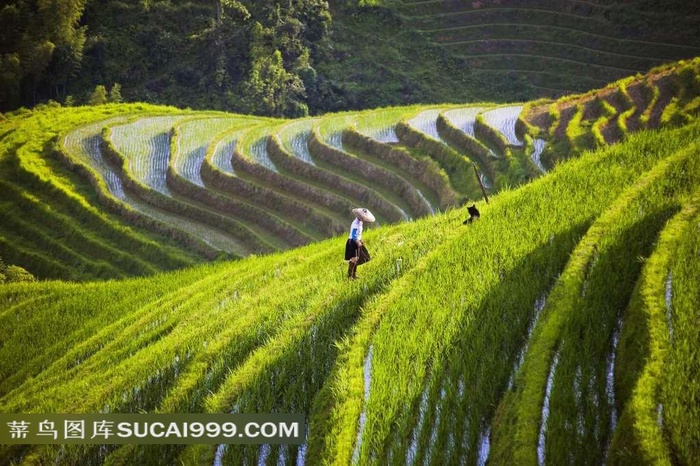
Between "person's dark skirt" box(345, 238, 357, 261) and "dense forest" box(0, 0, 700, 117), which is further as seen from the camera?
"dense forest" box(0, 0, 700, 117)

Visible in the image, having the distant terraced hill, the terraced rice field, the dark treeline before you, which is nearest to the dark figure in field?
the distant terraced hill

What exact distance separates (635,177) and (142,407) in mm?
6104

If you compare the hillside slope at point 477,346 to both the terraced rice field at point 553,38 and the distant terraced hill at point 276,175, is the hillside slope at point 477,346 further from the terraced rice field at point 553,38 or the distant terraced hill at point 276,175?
the terraced rice field at point 553,38

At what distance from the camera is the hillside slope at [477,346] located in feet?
17.9

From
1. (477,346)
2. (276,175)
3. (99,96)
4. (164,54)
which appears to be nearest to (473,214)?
(477,346)

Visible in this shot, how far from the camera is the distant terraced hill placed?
746 inches

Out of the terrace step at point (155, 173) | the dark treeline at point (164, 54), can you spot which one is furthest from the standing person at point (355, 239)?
the dark treeline at point (164, 54)

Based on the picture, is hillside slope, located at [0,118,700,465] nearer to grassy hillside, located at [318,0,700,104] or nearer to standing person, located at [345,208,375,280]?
standing person, located at [345,208,375,280]

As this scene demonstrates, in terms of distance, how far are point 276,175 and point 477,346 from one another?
16078 mm

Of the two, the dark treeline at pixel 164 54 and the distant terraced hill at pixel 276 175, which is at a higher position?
the dark treeline at pixel 164 54

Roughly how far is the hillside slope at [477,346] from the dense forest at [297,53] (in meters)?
30.8

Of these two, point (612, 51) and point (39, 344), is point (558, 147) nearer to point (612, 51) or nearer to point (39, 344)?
point (39, 344)

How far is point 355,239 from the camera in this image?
827cm

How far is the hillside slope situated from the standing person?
27 cm
